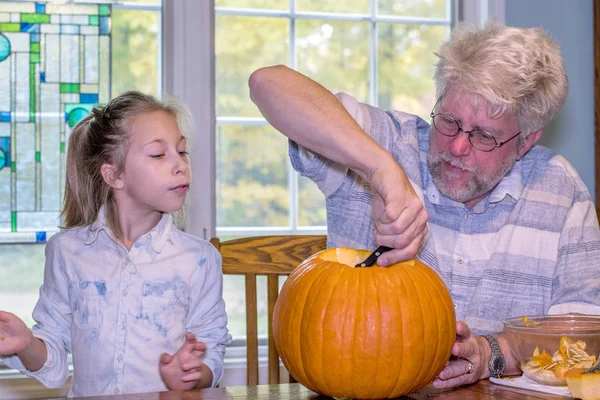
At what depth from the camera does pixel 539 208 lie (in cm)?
147

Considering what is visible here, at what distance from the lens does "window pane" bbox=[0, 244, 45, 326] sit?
7.23ft

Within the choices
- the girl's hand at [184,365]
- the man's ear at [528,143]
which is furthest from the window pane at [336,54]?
the girl's hand at [184,365]

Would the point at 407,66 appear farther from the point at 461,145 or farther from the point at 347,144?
the point at 347,144

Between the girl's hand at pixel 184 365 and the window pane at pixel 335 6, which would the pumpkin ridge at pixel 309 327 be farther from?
the window pane at pixel 335 6

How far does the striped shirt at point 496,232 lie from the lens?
4.63 ft

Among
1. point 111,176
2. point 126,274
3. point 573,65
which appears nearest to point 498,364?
point 126,274

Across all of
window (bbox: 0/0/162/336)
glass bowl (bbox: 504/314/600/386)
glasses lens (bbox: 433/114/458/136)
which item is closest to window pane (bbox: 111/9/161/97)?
window (bbox: 0/0/162/336)

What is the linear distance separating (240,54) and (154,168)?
93 cm

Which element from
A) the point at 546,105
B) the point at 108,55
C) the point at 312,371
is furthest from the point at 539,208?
the point at 108,55

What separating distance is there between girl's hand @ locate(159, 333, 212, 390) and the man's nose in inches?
22.3

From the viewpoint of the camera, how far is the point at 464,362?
1112 millimetres

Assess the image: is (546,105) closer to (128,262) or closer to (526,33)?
(526,33)

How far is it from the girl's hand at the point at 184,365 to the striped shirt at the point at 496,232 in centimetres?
36

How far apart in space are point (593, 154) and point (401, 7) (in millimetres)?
776
